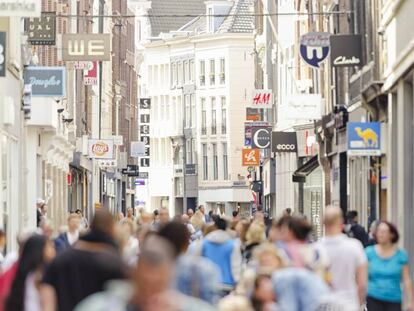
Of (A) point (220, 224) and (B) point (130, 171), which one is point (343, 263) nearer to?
(A) point (220, 224)

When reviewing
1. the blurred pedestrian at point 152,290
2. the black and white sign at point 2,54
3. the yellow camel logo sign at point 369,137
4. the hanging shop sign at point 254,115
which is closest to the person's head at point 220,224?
the black and white sign at point 2,54

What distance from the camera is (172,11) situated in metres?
127

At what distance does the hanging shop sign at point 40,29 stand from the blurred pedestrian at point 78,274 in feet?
93.9

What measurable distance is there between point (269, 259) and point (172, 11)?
114615 millimetres

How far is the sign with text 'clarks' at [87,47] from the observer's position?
39969mm

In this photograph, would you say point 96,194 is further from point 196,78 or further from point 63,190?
point 196,78

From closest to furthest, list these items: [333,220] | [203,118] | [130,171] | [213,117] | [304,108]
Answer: [333,220] < [304,108] < [130,171] < [213,117] < [203,118]

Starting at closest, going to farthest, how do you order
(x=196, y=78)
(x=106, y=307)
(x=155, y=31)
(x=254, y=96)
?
(x=106, y=307) → (x=254, y=96) → (x=196, y=78) → (x=155, y=31)

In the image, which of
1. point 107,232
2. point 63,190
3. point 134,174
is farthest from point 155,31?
point 107,232

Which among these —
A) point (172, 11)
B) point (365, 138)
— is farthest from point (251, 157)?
point (172, 11)

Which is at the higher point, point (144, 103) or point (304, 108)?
point (144, 103)

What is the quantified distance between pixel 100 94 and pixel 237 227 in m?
49.6

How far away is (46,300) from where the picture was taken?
39.3 ft

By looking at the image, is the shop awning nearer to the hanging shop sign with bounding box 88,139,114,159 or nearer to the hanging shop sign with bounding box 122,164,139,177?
the hanging shop sign with bounding box 88,139,114,159
